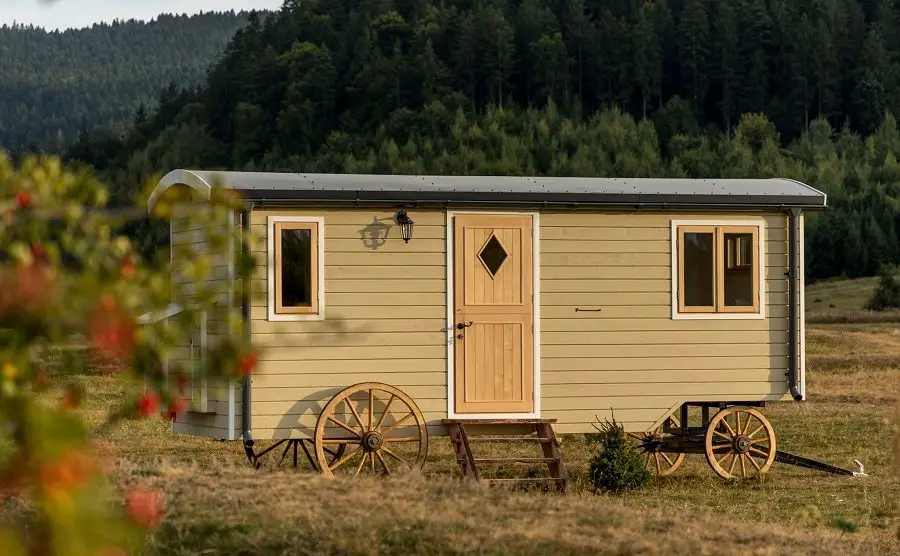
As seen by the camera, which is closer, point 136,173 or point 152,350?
point 152,350

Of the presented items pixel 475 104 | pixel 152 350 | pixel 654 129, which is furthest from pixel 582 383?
pixel 475 104

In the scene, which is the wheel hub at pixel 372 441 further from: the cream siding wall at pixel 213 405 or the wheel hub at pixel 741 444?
the wheel hub at pixel 741 444

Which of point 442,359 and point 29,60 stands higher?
point 29,60

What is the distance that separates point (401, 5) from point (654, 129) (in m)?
25.4

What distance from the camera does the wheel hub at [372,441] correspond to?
12.3m

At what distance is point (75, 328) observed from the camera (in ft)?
8.93

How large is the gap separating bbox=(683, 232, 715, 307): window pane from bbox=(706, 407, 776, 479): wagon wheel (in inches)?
44.1

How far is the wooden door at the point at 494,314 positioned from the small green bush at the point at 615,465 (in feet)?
2.49

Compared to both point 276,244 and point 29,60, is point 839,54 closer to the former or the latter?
point 276,244

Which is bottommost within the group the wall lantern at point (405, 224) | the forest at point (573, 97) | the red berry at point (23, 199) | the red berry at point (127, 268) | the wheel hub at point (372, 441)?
the wheel hub at point (372, 441)

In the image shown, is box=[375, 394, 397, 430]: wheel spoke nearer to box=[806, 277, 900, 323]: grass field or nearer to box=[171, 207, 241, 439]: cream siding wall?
box=[171, 207, 241, 439]: cream siding wall

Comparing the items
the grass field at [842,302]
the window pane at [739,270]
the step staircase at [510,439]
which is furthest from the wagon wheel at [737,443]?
the grass field at [842,302]

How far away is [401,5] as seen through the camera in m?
89.3

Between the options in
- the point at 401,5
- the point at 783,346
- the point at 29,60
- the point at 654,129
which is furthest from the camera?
the point at 29,60
